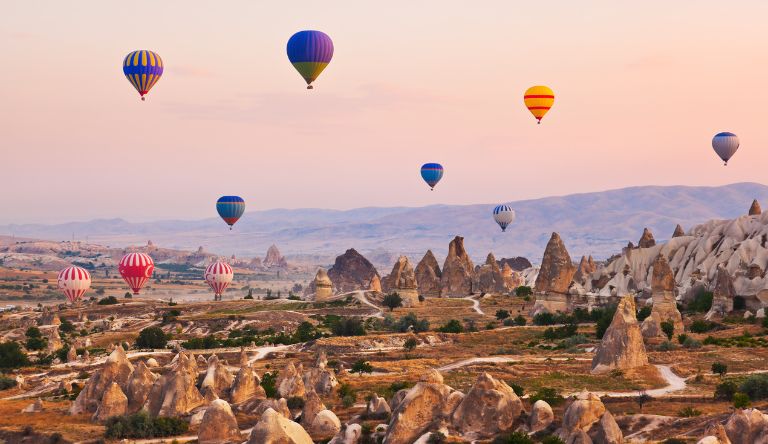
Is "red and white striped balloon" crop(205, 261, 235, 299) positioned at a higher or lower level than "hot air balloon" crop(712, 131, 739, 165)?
lower

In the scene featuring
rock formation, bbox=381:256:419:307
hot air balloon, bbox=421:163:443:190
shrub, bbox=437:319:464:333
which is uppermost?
hot air balloon, bbox=421:163:443:190

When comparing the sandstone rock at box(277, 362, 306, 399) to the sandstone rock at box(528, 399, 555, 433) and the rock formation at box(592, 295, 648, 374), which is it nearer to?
the sandstone rock at box(528, 399, 555, 433)

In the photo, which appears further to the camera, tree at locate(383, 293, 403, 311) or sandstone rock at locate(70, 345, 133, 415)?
tree at locate(383, 293, 403, 311)

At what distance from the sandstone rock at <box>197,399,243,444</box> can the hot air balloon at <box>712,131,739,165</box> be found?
96823 millimetres

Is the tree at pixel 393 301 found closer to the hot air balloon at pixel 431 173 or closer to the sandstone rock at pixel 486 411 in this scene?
the hot air balloon at pixel 431 173

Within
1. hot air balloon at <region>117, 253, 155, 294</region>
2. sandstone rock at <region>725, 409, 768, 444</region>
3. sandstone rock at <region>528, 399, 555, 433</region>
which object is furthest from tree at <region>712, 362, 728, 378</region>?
hot air balloon at <region>117, 253, 155, 294</region>

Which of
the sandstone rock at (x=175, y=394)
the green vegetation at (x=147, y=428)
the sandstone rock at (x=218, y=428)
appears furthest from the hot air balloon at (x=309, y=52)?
the sandstone rock at (x=218, y=428)

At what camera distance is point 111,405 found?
166 ft

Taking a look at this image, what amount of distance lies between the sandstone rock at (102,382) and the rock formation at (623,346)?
77.2 ft

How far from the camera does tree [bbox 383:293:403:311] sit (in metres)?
111

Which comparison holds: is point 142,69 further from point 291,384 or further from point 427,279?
point 291,384

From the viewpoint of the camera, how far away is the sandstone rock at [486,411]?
1609 inches

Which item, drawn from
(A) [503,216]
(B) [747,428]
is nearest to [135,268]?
(A) [503,216]

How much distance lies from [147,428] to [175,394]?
2413 mm
